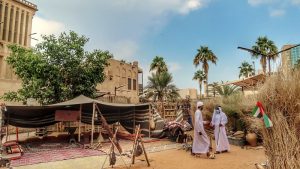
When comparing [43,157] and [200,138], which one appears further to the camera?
[43,157]

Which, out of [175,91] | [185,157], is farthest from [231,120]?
[175,91]

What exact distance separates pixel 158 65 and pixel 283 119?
30.5 metres

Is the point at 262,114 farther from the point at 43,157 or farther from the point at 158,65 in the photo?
the point at 158,65

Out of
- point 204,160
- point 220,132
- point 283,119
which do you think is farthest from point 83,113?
point 283,119

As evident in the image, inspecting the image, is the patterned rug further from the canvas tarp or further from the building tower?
the building tower

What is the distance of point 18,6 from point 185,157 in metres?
36.2

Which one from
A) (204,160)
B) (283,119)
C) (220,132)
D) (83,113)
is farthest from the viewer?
(83,113)

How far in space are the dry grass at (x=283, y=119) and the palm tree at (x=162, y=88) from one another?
24.4 meters

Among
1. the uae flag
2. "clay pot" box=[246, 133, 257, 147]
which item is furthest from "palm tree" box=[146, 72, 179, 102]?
the uae flag

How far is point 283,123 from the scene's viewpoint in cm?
348

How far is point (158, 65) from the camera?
33.8 meters

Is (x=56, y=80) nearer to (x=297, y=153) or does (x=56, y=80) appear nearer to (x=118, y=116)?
(x=118, y=116)

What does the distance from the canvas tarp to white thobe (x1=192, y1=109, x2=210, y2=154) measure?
4622 mm

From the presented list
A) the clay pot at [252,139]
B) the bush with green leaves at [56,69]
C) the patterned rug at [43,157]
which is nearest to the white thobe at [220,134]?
the clay pot at [252,139]
